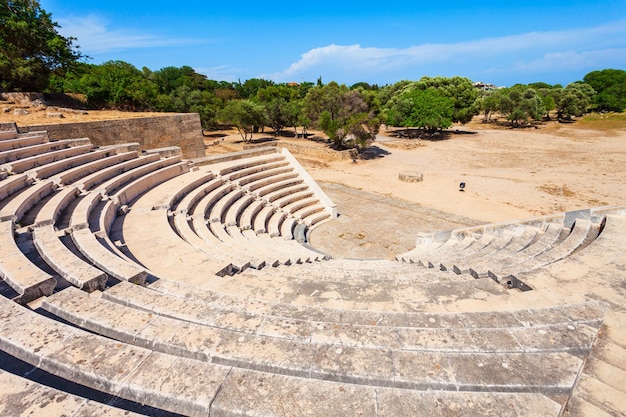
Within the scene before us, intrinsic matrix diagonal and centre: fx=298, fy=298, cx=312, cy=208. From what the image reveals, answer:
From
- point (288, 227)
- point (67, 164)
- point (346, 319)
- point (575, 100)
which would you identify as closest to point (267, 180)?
point (288, 227)

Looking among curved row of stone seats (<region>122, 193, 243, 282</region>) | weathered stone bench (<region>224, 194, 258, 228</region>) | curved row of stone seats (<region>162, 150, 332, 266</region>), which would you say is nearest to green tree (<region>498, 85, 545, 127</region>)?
curved row of stone seats (<region>162, 150, 332, 266</region>)

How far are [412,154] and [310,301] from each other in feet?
111

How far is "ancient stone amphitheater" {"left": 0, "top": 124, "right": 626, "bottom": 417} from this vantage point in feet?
8.89

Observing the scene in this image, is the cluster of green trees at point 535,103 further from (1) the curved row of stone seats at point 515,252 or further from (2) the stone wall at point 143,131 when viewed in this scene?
(1) the curved row of stone seats at point 515,252

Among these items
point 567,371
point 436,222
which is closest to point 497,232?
point 436,222

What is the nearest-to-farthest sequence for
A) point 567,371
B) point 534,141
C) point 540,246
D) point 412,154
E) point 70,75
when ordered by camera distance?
point 567,371
point 540,246
point 70,75
point 412,154
point 534,141

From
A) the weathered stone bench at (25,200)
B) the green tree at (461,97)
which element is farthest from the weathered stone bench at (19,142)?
the green tree at (461,97)

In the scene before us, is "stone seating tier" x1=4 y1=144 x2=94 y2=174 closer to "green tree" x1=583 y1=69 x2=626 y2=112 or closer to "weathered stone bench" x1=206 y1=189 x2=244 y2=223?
"weathered stone bench" x1=206 y1=189 x2=244 y2=223

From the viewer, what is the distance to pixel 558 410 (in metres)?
2.66

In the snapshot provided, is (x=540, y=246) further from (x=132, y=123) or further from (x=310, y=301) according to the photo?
(x=132, y=123)

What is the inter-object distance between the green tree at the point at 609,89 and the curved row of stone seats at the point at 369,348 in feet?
274

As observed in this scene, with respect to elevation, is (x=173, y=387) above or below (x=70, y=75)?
below

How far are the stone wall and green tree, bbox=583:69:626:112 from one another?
264 feet

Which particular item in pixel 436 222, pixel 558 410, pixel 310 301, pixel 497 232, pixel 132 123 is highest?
pixel 132 123
